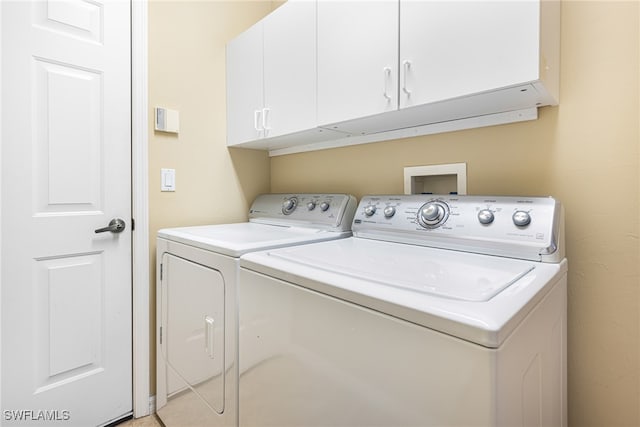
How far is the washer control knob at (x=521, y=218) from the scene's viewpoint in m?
1.01

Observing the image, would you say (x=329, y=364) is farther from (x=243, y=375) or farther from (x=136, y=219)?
(x=136, y=219)

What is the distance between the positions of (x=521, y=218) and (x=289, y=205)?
3.77ft

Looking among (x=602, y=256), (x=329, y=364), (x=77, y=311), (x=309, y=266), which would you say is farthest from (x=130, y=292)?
(x=602, y=256)

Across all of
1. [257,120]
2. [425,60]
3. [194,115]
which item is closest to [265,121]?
[257,120]

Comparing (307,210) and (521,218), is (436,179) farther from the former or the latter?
(307,210)

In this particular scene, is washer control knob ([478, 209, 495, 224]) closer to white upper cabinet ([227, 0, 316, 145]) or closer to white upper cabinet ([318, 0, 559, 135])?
white upper cabinet ([318, 0, 559, 135])

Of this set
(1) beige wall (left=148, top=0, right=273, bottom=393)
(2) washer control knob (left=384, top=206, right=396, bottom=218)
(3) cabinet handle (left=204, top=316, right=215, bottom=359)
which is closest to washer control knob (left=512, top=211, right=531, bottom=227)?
(2) washer control knob (left=384, top=206, right=396, bottom=218)

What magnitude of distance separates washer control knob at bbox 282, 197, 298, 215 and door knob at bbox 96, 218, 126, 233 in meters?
0.80

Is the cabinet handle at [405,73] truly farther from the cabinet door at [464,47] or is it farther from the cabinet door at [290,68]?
the cabinet door at [290,68]

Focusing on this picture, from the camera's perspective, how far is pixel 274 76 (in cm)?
170

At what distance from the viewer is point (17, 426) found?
4.60ft

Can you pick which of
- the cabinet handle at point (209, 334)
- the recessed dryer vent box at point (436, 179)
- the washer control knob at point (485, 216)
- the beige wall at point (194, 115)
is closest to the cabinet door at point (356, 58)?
the recessed dryer vent box at point (436, 179)

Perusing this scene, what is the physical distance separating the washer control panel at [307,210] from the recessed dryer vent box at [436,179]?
0.97ft

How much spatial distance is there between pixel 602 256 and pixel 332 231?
98cm
